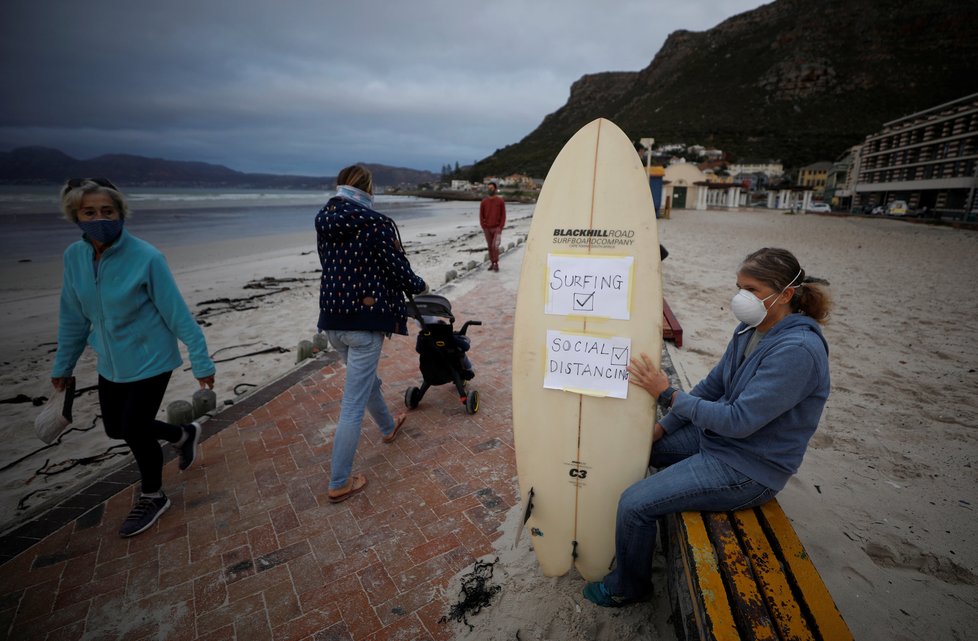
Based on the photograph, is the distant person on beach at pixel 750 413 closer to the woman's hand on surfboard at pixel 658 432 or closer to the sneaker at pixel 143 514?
the woman's hand on surfboard at pixel 658 432

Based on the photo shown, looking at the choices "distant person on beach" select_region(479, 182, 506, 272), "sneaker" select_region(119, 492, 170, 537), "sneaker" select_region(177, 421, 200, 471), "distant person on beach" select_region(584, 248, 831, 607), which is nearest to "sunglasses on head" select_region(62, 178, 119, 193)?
"sneaker" select_region(177, 421, 200, 471)

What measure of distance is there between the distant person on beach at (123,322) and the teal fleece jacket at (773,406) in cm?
283

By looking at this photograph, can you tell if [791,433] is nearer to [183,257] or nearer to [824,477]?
[824,477]

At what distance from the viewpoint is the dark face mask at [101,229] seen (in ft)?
7.32

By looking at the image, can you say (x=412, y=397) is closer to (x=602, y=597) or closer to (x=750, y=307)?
(x=602, y=597)

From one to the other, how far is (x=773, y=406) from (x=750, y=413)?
9cm

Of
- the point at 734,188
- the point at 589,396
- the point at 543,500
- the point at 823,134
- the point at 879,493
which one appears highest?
the point at 823,134

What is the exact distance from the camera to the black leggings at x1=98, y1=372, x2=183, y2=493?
246 centimetres

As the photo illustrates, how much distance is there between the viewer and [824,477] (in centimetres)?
295

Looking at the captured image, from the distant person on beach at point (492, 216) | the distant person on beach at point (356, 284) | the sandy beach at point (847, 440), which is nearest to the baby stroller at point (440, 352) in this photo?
the distant person on beach at point (356, 284)

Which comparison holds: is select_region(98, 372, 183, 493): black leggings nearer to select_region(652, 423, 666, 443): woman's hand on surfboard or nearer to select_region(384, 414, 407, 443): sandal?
select_region(384, 414, 407, 443): sandal

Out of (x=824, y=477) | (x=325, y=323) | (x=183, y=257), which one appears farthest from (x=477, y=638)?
(x=183, y=257)

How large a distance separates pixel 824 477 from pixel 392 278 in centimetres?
331

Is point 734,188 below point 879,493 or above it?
above
